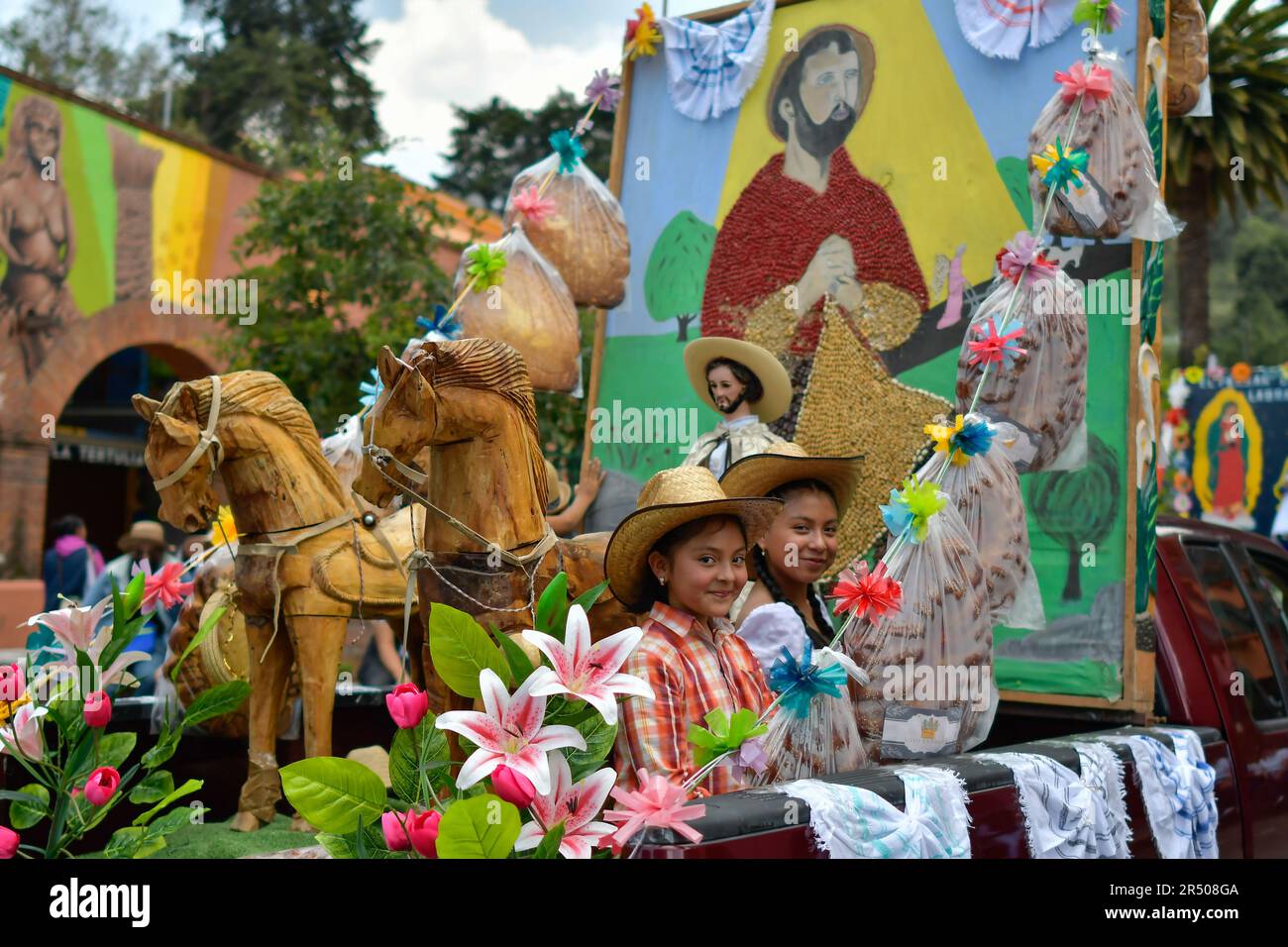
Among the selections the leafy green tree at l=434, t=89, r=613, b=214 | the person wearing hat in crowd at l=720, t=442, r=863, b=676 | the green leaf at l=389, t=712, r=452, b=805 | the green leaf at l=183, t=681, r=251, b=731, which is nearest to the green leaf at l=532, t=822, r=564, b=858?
the green leaf at l=389, t=712, r=452, b=805

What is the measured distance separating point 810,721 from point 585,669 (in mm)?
961

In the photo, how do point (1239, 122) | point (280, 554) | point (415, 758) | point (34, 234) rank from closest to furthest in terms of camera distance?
point (415, 758) → point (280, 554) → point (34, 234) → point (1239, 122)

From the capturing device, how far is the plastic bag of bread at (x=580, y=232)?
17.2 ft

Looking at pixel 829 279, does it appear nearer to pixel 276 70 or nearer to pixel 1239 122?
pixel 1239 122

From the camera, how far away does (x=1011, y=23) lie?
4848 mm

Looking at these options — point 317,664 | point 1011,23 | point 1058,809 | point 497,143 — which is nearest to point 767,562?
point 1058,809

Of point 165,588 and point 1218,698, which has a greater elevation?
point 165,588

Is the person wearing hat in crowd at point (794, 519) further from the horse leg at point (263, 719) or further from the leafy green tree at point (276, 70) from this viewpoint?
the leafy green tree at point (276, 70)

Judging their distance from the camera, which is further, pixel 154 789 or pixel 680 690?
pixel 154 789

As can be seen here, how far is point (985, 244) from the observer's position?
4895 mm

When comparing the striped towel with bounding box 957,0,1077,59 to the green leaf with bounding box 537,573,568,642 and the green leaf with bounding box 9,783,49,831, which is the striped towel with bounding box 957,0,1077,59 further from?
the green leaf with bounding box 9,783,49,831

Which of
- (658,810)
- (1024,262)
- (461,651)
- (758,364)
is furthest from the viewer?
(758,364)

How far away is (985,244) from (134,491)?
15.3 metres

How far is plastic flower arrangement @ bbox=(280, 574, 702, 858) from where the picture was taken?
2.02 metres
